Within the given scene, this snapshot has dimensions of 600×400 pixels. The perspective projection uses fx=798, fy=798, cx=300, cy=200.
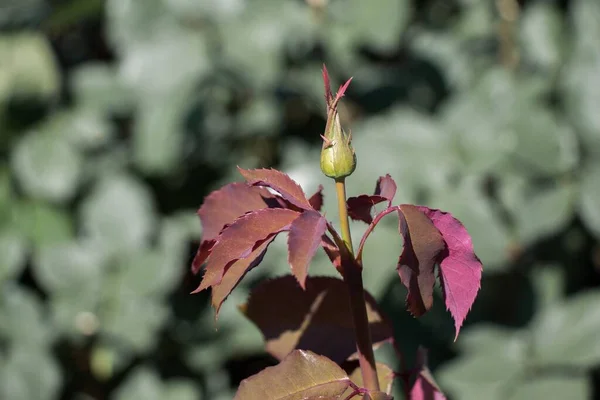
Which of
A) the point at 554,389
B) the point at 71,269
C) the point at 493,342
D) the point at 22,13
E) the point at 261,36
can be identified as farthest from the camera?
the point at 22,13

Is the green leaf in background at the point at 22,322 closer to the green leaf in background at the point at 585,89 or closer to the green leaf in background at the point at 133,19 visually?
the green leaf in background at the point at 133,19

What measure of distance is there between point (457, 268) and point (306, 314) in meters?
0.14

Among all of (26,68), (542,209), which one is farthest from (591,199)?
(26,68)

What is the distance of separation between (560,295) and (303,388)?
1.07 meters

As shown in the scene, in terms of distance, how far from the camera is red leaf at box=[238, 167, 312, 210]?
450 mm

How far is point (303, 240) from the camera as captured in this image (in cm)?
41

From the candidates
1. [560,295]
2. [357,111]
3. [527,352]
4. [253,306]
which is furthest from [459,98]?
[253,306]

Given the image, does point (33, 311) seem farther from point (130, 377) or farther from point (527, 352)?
point (527, 352)

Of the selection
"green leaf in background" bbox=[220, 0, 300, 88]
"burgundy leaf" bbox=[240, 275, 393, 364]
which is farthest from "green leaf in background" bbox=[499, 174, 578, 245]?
"burgundy leaf" bbox=[240, 275, 393, 364]

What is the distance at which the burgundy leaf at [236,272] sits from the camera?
17.0 inches

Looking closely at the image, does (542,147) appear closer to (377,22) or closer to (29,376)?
(377,22)

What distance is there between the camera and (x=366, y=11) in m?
1.48

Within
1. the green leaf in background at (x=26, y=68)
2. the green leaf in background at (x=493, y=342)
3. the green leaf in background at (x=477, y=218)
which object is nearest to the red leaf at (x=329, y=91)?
the green leaf in background at (x=477, y=218)

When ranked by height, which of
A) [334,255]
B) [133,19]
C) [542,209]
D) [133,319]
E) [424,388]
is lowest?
[133,319]
